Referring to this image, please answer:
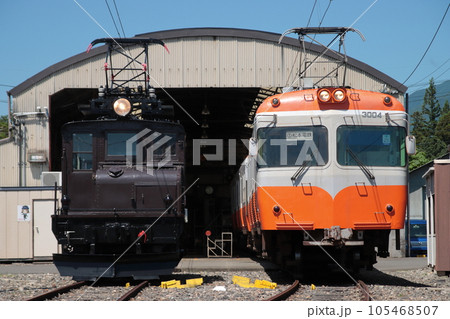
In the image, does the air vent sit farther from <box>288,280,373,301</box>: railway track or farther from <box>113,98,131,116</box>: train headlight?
<box>288,280,373,301</box>: railway track

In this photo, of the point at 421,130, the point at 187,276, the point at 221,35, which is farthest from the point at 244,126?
the point at 421,130

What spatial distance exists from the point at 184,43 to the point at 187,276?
32.4 feet

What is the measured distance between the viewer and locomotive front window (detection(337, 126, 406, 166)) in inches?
489

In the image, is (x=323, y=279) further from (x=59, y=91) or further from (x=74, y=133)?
(x=59, y=91)

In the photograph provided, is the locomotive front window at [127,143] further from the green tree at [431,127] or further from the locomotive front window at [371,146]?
the green tree at [431,127]

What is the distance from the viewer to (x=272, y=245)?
13773 millimetres

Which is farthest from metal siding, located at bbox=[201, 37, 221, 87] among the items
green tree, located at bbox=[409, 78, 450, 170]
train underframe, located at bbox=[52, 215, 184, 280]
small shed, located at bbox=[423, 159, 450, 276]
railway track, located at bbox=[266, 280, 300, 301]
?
green tree, located at bbox=[409, 78, 450, 170]

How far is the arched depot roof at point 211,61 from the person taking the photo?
74.3 ft

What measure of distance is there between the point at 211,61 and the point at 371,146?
11.2 m

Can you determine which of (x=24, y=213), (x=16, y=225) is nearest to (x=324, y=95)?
(x=24, y=213)

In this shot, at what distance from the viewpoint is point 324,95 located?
494 inches

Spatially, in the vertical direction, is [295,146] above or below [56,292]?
above

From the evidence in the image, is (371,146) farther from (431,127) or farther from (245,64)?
(431,127)

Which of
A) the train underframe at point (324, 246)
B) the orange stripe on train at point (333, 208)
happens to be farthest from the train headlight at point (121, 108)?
the train underframe at point (324, 246)
